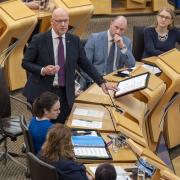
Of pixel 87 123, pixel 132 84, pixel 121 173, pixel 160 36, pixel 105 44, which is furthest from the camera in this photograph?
pixel 160 36

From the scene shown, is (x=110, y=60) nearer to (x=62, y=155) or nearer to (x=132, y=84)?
(x=132, y=84)

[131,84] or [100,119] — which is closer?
[100,119]

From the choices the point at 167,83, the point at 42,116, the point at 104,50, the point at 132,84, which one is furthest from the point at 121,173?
the point at 104,50

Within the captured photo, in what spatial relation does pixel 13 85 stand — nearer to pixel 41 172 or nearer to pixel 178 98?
pixel 178 98

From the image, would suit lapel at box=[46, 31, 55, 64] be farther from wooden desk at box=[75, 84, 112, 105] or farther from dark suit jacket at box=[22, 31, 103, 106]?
wooden desk at box=[75, 84, 112, 105]

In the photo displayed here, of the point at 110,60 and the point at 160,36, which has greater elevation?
the point at 110,60

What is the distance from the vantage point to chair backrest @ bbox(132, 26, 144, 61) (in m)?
7.07

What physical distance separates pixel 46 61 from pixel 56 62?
0.09 m

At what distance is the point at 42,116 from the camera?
4.34 m

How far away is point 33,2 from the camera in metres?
8.20

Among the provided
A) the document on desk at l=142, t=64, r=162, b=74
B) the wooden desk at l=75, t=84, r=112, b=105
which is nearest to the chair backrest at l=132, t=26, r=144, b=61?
the document on desk at l=142, t=64, r=162, b=74

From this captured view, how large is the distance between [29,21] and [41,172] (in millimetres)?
3678

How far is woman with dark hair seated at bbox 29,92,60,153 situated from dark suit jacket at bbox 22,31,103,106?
62 centimetres

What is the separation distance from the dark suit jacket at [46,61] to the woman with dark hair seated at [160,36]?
1841mm
